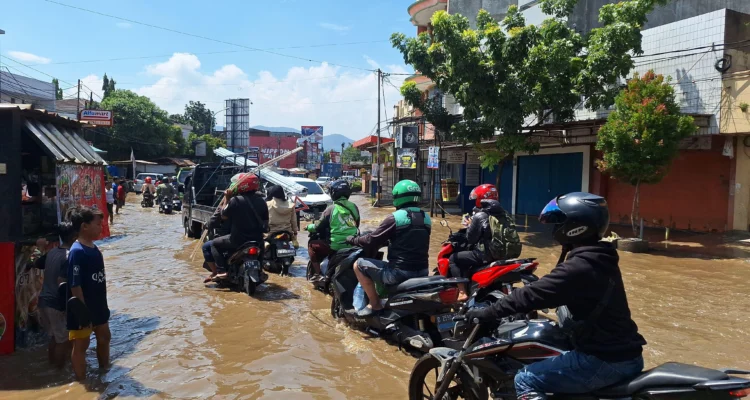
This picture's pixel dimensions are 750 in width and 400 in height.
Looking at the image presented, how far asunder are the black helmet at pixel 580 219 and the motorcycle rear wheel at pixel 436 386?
1.12 metres

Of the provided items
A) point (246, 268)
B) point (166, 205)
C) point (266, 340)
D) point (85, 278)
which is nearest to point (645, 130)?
point (246, 268)

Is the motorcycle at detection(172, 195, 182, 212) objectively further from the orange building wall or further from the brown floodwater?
the orange building wall

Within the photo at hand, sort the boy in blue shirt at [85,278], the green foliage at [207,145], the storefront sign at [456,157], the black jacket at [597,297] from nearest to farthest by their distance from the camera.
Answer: the black jacket at [597,297]
the boy in blue shirt at [85,278]
the storefront sign at [456,157]
the green foliage at [207,145]

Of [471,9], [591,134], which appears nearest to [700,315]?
[591,134]

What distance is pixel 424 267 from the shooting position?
5.31 metres

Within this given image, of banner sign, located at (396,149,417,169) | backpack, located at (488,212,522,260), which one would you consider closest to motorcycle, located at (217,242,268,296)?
backpack, located at (488,212,522,260)

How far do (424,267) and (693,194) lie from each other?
41.2ft

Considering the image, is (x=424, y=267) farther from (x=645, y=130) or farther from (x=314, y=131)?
(x=314, y=131)

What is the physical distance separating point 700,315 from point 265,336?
583 cm

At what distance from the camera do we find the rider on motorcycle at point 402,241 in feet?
17.1

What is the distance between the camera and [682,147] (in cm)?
1393

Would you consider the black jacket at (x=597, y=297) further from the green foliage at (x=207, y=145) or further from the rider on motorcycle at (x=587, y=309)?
the green foliage at (x=207, y=145)

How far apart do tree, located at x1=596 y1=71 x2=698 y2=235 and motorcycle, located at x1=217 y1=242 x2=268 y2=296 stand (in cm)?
872

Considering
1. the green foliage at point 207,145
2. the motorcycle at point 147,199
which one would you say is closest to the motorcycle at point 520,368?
the motorcycle at point 147,199
